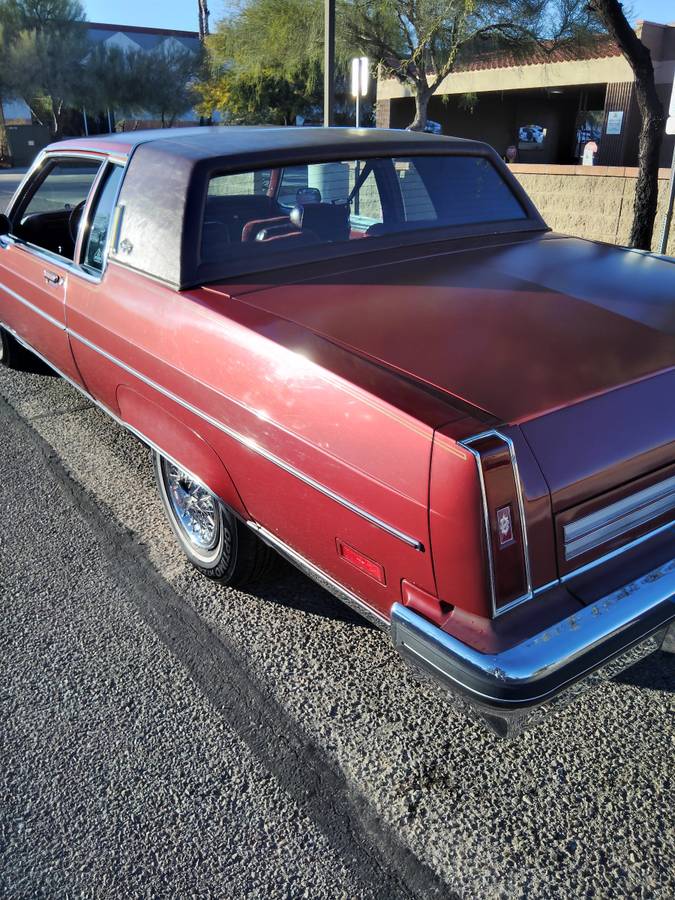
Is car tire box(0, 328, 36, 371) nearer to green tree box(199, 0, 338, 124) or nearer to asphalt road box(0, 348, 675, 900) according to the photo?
asphalt road box(0, 348, 675, 900)

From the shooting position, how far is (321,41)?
1980 cm

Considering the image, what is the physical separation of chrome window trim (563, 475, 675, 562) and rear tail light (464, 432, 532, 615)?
0.16 m

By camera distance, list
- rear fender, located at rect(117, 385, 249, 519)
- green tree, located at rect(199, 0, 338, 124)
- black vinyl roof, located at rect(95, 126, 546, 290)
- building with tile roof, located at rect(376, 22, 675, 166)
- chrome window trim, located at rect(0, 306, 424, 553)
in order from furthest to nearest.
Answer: building with tile roof, located at rect(376, 22, 675, 166) → green tree, located at rect(199, 0, 338, 124) → black vinyl roof, located at rect(95, 126, 546, 290) → rear fender, located at rect(117, 385, 249, 519) → chrome window trim, located at rect(0, 306, 424, 553)

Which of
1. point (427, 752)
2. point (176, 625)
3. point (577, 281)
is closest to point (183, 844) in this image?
point (427, 752)

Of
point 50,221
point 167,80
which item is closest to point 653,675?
point 50,221

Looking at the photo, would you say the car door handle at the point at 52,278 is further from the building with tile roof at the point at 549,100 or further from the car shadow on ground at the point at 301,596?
the building with tile roof at the point at 549,100

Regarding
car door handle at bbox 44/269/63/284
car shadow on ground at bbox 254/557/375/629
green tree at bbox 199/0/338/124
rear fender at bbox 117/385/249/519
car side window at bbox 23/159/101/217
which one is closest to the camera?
rear fender at bbox 117/385/249/519

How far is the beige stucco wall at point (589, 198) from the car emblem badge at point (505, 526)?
887 cm

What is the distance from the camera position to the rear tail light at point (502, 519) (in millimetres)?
1730

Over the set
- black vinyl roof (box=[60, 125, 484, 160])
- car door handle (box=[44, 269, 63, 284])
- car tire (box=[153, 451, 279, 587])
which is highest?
black vinyl roof (box=[60, 125, 484, 160])

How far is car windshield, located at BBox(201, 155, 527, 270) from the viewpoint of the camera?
299 centimetres

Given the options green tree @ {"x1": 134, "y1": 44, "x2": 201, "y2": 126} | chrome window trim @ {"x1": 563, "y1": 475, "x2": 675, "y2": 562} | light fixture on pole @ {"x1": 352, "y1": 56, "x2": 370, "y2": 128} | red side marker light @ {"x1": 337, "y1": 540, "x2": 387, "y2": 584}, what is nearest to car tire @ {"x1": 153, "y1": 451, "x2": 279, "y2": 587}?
red side marker light @ {"x1": 337, "y1": 540, "x2": 387, "y2": 584}

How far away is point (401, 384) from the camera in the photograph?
196cm

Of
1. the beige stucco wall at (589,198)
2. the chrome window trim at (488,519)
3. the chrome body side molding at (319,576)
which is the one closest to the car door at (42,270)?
the chrome body side molding at (319,576)
